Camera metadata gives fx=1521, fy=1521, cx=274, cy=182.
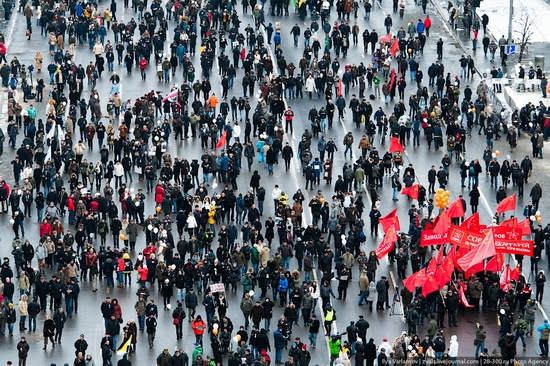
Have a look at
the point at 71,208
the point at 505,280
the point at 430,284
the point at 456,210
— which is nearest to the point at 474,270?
the point at 505,280

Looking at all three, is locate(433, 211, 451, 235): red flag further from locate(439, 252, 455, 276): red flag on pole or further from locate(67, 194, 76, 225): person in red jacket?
locate(67, 194, 76, 225): person in red jacket

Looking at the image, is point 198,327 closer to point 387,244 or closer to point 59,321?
point 59,321

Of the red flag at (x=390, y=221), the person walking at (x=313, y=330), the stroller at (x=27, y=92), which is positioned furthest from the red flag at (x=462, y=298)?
the stroller at (x=27, y=92)

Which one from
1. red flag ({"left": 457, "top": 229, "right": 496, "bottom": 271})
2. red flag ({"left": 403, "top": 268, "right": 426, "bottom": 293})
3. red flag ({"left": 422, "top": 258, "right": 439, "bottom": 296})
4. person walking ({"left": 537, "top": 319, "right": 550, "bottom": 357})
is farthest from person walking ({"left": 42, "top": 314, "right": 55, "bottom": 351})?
person walking ({"left": 537, "top": 319, "right": 550, "bottom": 357})

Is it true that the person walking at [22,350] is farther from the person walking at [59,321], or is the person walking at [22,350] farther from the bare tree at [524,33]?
the bare tree at [524,33]

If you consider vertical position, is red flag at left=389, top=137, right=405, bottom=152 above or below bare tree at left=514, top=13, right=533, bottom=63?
below

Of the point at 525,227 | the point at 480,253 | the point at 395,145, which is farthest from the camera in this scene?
the point at 395,145
